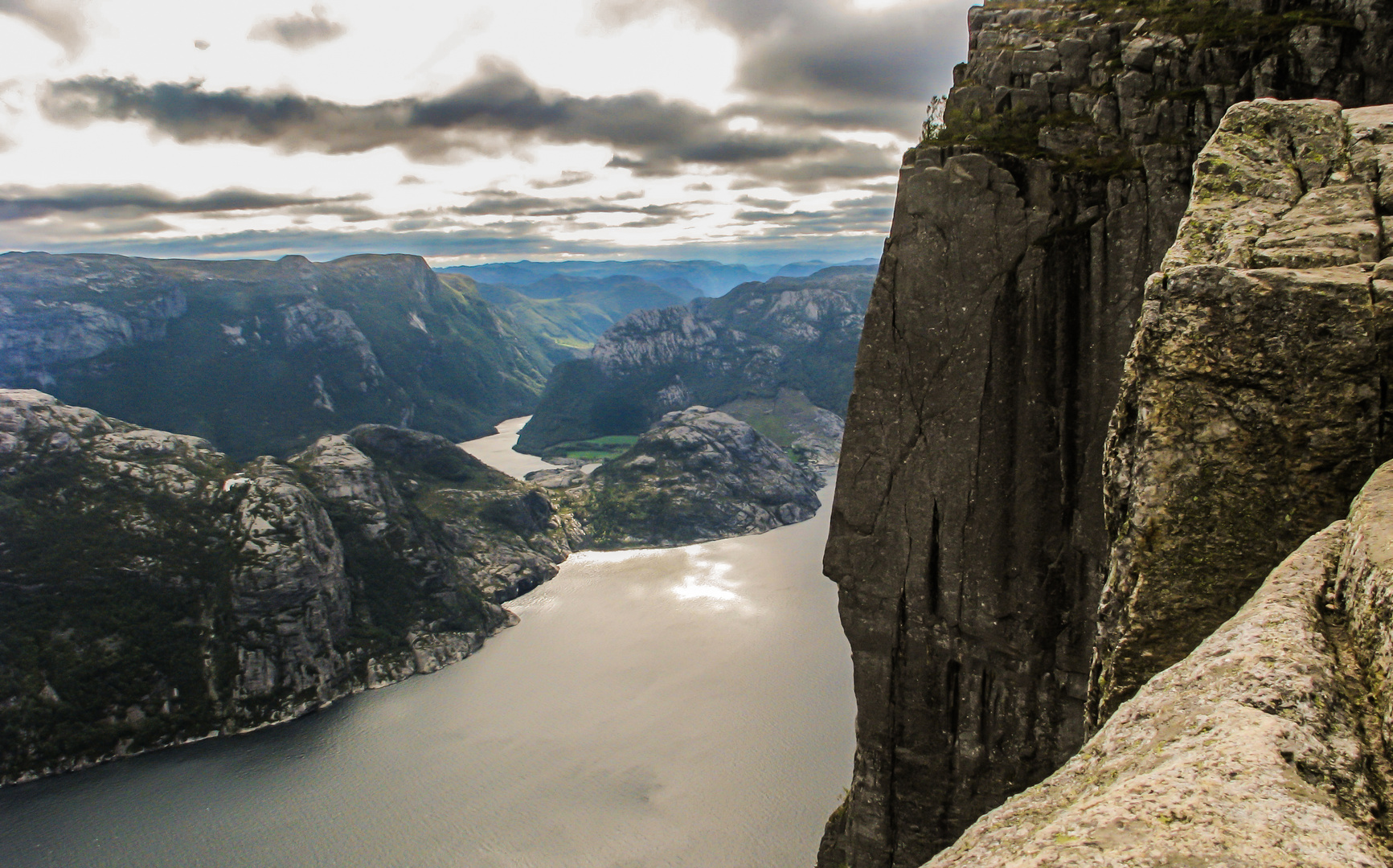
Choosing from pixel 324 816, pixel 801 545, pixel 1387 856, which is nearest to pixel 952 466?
pixel 1387 856

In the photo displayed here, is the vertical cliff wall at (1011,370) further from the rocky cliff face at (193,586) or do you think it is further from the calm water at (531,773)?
the rocky cliff face at (193,586)

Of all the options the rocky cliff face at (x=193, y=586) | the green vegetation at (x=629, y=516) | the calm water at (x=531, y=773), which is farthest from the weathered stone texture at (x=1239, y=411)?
the green vegetation at (x=629, y=516)

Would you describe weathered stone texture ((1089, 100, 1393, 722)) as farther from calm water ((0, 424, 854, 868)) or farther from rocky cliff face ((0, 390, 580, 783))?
rocky cliff face ((0, 390, 580, 783))

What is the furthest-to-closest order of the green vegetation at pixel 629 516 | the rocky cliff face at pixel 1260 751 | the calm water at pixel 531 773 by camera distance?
the green vegetation at pixel 629 516, the calm water at pixel 531 773, the rocky cliff face at pixel 1260 751

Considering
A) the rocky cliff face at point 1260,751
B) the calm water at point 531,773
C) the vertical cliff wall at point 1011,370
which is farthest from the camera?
the calm water at point 531,773

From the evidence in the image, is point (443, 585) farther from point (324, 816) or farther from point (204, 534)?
point (324, 816)

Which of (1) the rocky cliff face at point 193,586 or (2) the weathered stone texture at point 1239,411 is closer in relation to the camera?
(2) the weathered stone texture at point 1239,411
